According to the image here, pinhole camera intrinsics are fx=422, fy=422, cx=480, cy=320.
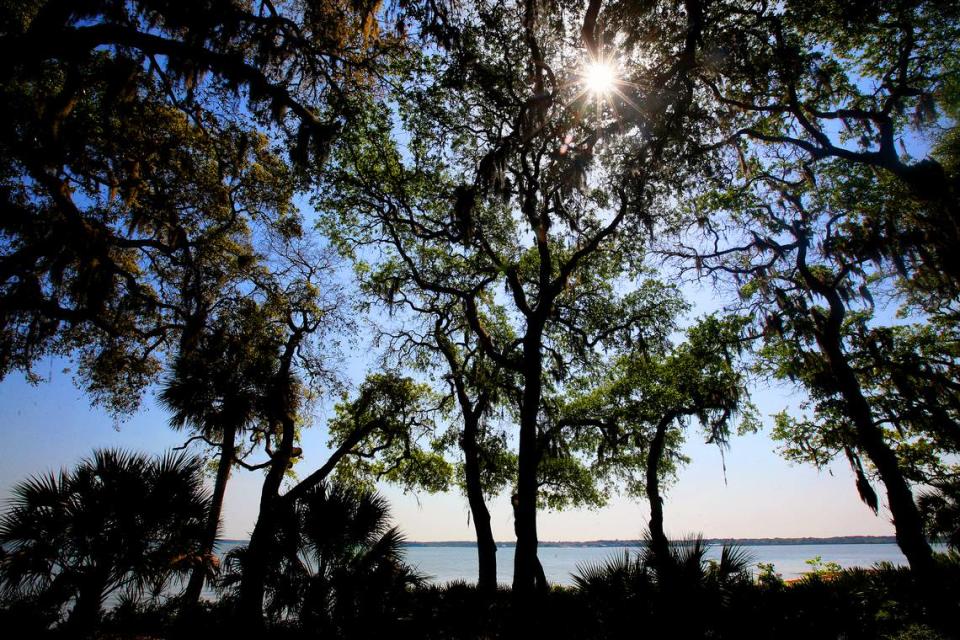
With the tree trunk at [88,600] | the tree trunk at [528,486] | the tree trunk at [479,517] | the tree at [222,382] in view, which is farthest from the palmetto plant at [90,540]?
the tree trunk at [479,517]

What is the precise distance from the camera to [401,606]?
7289 mm

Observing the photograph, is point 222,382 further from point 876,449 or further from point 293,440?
point 876,449

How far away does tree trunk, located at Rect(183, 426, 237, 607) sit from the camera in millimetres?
8430

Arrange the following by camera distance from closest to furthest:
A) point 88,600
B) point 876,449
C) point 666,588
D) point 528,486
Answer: point 666,588 < point 88,600 < point 528,486 < point 876,449

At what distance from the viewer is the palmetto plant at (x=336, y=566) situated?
266 inches

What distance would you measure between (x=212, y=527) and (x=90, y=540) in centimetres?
254

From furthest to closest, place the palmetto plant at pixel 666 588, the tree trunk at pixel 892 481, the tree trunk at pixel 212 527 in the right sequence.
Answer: the tree trunk at pixel 892 481 → the tree trunk at pixel 212 527 → the palmetto plant at pixel 666 588

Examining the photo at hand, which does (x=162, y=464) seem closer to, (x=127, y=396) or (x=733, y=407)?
(x=127, y=396)

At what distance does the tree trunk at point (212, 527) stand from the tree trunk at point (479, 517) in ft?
23.9

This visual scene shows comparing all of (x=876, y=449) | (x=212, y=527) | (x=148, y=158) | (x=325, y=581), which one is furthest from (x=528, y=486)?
(x=148, y=158)

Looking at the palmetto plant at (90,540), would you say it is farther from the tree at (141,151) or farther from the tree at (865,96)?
the tree at (865,96)

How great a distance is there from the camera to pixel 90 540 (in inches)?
263

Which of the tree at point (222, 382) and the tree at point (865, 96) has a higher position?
A: the tree at point (865, 96)

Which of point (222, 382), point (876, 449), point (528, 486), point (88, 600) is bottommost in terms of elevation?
point (88, 600)
